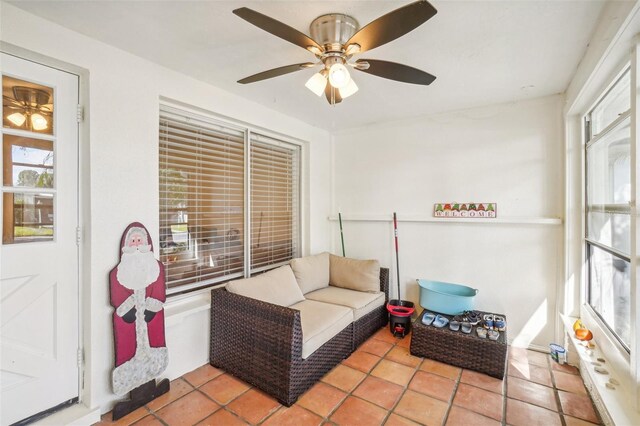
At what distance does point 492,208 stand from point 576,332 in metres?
1.26

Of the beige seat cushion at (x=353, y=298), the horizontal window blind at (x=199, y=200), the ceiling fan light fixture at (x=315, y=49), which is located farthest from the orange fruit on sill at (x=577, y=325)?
the horizontal window blind at (x=199, y=200)

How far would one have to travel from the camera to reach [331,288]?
3316mm

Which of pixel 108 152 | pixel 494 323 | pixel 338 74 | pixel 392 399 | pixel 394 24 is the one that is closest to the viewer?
pixel 394 24

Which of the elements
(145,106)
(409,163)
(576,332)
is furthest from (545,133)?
(145,106)

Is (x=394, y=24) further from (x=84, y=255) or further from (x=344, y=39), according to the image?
(x=84, y=255)

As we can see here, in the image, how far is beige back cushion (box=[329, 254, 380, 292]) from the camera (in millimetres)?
3205

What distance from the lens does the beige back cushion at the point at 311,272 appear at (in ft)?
10.1

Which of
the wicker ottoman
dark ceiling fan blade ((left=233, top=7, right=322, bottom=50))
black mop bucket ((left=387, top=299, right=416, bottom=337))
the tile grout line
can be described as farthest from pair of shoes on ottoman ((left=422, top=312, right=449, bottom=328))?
dark ceiling fan blade ((left=233, top=7, right=322, bottom=50))

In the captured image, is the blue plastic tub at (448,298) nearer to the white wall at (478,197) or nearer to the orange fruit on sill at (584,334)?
the white wall at (478,197)

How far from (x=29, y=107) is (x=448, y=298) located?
3.52 metres

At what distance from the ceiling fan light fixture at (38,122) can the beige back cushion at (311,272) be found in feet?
7.33

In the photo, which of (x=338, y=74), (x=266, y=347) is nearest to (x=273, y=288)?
(x=266, y=347)

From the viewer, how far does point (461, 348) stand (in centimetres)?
243

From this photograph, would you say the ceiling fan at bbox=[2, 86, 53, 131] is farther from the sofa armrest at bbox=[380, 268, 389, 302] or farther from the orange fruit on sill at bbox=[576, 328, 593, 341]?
the orange fruit on sill at bbox=[576, 328, 593, 341]
